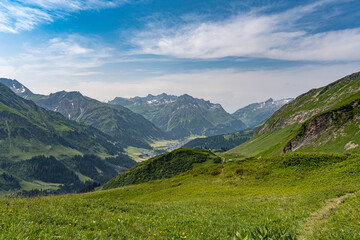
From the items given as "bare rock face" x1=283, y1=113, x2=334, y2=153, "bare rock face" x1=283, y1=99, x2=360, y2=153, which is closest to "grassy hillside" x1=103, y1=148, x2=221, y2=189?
"bare rock face" x1=283, y1=113, x2=334, y2=153

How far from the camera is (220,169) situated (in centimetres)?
7481

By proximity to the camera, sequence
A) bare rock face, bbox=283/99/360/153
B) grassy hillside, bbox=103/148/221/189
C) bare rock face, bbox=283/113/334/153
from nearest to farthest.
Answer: bare rock face, bbox=283/99/360/153 < grassy hillside, bbox=103/148/221/189 < bare rock face, bbox=283/113/334/153

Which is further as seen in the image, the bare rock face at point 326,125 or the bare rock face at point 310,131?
the bare rock face at point 310,131

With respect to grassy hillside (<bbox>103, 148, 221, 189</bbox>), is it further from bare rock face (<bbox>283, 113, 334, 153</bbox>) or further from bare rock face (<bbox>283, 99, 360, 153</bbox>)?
bare rock face (<bbox>283, 99, 360, 153</bbox>)

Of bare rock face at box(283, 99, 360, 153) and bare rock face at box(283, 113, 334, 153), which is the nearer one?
bare rock face at box(283, 99, 360, 153)

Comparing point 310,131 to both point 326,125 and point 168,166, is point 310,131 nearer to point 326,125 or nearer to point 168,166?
point 326,125

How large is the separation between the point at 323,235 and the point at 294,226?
2933 millimetres

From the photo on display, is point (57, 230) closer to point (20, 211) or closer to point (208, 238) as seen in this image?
point (20, 211)

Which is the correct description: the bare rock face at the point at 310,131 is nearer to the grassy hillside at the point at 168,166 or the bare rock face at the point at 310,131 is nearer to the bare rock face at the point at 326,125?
the bare rock face at the point at 326,125

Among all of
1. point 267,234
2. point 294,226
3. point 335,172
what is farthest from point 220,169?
point 267,234

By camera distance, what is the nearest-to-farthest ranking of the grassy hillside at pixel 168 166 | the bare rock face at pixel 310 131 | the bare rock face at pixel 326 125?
the bare rock face at pixel 326 125 < the grassy hillside at pixel 168 166 < the bare rock face at pixel 310 131

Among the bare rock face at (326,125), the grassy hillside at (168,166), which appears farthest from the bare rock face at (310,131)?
the grassy hillside at (168,166)

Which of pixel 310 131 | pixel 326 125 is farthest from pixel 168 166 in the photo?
pixel 326 125

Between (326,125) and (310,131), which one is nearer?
(326,125)
